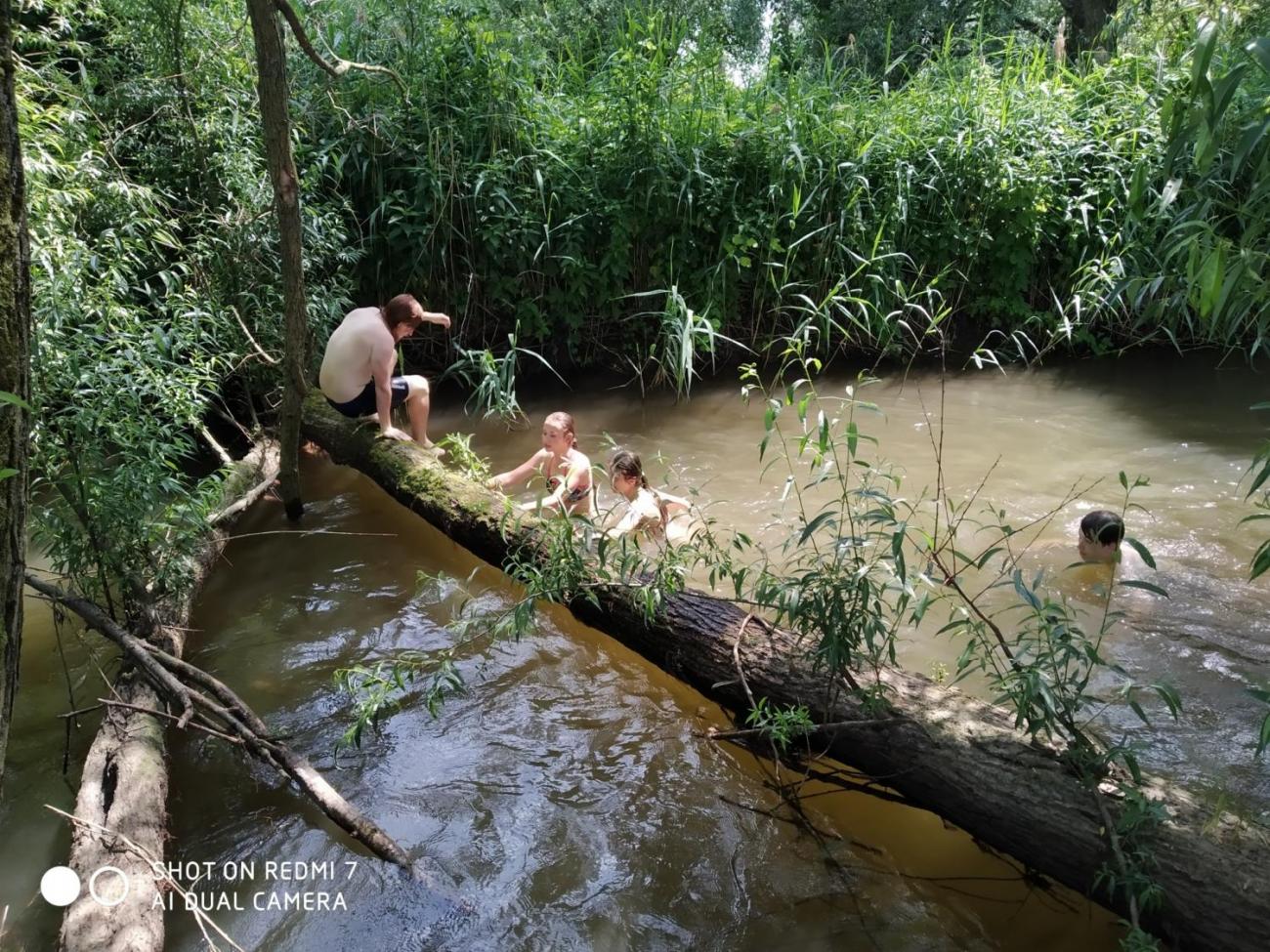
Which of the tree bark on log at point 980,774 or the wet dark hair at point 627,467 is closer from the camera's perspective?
the tree bark on log at point 980,774

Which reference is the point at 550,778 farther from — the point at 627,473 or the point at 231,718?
the point at 627,473

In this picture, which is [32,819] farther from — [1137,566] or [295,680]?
[1137,566]

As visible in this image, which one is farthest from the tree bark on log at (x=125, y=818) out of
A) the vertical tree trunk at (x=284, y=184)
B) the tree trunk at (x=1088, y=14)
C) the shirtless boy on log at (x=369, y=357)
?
the tree trunk at (x=1088, y=14)

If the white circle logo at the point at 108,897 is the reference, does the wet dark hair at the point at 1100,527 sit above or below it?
above

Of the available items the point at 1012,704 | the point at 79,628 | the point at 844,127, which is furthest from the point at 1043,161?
the point at 79,628

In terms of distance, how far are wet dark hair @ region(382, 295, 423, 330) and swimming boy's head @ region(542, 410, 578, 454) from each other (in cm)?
104

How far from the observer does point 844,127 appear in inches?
277

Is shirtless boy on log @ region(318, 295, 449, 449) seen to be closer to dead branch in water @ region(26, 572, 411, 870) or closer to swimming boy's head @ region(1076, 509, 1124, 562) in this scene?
dead branch in water @ region(26, 572, 411, 870)

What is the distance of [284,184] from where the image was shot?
390cm

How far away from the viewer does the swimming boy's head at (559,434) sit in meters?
4.92

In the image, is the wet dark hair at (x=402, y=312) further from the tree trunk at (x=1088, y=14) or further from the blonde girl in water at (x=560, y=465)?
the tree trunk at (x=1088, y=14)

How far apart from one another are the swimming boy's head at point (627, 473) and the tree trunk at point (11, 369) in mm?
3098

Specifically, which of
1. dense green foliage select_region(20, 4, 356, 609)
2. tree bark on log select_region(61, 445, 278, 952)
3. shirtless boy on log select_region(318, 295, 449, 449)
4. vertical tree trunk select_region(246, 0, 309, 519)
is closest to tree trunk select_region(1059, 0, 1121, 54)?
shirtless boy on log select_region(318, 295, 449, 449)

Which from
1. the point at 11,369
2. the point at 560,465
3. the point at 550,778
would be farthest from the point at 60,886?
the point at 560,465
